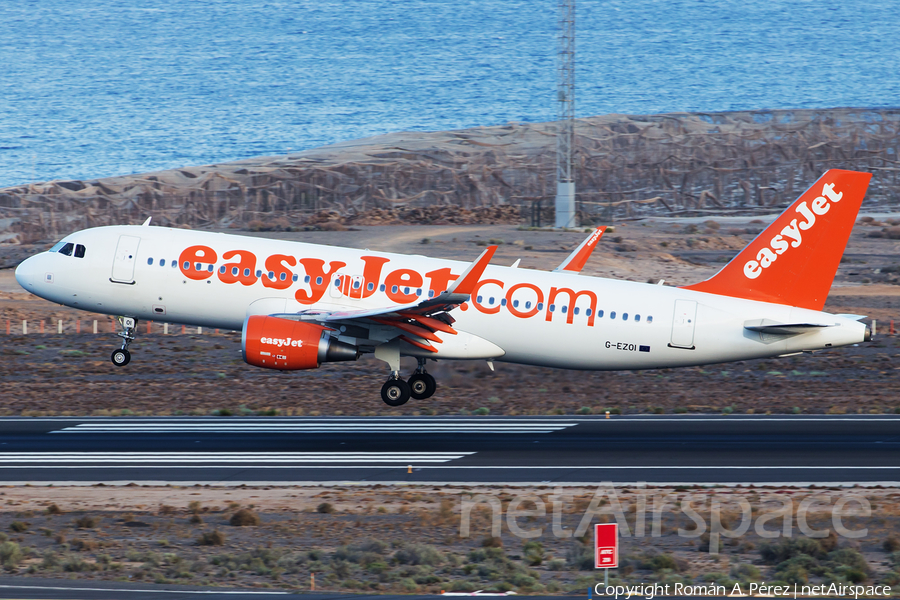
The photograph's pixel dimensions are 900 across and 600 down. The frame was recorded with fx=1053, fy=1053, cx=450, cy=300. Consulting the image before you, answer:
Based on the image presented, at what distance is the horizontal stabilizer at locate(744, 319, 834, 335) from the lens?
99.7ft

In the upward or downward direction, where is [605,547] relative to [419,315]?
downward

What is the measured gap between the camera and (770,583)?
17.1 metres

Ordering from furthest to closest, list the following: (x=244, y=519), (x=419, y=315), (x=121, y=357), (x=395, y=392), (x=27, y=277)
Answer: (x=27, y=277), (x=121, y=357), (x=395, y=392), (x=419, y=315), (x=244, y=519)

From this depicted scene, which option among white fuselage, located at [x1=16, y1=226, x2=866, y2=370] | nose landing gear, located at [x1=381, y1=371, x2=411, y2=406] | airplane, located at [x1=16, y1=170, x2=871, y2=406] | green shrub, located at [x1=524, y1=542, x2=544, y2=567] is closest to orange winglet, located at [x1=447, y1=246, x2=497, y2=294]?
airplane, located at [x1=16, y1=170, x2=871, y2=406]

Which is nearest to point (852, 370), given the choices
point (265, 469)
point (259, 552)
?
point (265, 469)

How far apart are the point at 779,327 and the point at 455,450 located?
1025 centimetres

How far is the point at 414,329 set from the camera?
30.9 metres

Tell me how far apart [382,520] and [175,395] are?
65.4 ft

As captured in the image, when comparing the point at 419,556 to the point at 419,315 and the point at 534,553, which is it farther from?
the point at 419,315

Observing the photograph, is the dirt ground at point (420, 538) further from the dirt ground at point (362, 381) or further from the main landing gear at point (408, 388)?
the dirt ground at point (362, 381)

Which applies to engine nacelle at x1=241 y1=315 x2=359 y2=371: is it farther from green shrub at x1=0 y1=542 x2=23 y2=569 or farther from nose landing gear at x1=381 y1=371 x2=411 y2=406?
green shrub at x1=0 y1=542 x2=23 y2=569

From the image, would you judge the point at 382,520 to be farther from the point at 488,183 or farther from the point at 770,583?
the point at 488,183

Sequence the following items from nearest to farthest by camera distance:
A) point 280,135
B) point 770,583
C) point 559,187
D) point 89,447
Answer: point 770,583, point 89,447, point 559,187, point 280,135

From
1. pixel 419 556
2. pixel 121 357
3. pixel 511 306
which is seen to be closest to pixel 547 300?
pixel 511 306
